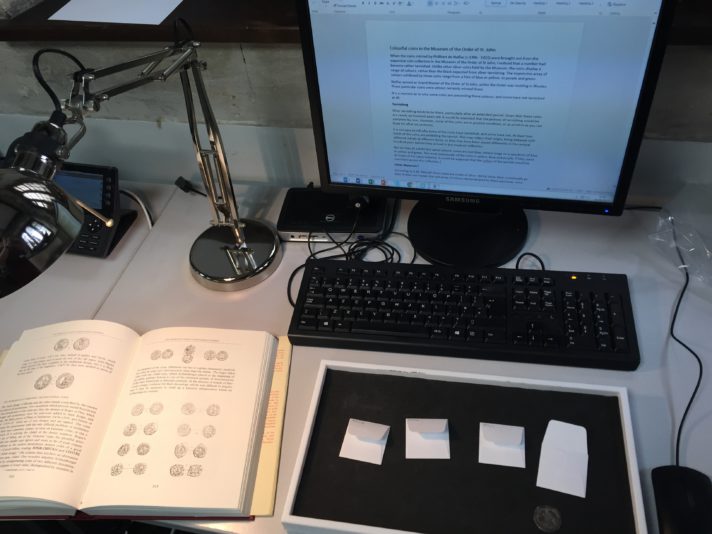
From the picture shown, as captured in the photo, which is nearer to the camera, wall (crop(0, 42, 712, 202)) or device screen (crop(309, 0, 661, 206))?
device screen (crop(309, 0, 661, 206))

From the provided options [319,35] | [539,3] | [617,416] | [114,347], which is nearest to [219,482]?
[114,347]

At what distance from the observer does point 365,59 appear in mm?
790

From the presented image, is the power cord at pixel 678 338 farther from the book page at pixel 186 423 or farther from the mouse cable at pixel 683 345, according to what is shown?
the book page at pixel 186 423

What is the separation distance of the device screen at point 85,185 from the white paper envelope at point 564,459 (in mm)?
880

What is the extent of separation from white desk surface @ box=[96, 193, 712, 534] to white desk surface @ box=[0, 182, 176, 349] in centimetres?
3

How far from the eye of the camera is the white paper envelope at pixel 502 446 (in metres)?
0.68

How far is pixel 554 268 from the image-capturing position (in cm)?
92

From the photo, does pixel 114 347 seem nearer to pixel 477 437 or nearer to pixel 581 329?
pixel 477 437

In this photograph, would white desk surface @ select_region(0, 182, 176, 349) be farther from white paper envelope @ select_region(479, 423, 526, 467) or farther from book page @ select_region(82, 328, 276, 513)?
white paper envelope @ select_region(479, 423, 526, 467)

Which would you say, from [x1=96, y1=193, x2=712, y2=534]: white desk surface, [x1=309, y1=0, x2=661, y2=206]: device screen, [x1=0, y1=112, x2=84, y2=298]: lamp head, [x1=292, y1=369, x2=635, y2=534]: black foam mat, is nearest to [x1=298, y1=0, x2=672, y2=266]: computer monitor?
[x1=309, y1=0, x2=661, y2=206]: device screen

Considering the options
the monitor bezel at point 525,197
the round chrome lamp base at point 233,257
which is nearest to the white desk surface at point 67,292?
the round chrome lamp base at point 233,257

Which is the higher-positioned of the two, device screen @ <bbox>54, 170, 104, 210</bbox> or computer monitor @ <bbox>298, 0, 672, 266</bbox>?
computer monitor @ <bbox>298, 0, 672, 266</bbox>

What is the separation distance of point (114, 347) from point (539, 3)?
0.75 metres

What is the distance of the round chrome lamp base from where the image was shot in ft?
3.10
